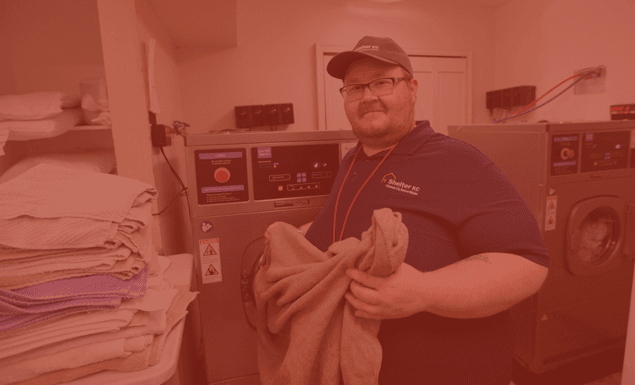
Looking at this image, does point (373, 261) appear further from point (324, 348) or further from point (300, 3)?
point (300, 3)

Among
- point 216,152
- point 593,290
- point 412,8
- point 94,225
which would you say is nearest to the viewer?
point 94,225

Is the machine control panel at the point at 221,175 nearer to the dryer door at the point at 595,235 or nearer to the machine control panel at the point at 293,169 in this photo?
the machine control panel at the point at 293,169

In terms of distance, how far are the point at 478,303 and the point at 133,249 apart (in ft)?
2.55

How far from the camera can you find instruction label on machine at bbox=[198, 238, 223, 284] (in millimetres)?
1432

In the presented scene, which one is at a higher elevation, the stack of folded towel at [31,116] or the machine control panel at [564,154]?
the stack of folded towel at [31,116]

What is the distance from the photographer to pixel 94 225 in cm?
64

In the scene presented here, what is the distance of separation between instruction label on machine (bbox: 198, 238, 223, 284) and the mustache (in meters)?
0.79

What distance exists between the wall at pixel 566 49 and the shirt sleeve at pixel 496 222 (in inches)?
95.0

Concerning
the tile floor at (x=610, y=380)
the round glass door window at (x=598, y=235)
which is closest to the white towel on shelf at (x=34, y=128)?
the round glass door window at (x=598, y=235)

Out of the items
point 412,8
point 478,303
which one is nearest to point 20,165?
point 478,303

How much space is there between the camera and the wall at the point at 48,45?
1321 millimetres

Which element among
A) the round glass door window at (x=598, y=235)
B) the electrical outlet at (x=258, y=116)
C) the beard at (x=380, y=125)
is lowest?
the round glass door window at (x=598, y=235)

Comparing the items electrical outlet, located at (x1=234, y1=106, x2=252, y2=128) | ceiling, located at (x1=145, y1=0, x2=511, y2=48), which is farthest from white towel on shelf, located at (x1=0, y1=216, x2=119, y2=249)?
electrical outlet, located at (x1=234, y1=106, x2=252, y2=128)

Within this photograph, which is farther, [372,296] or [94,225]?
[372,296]
